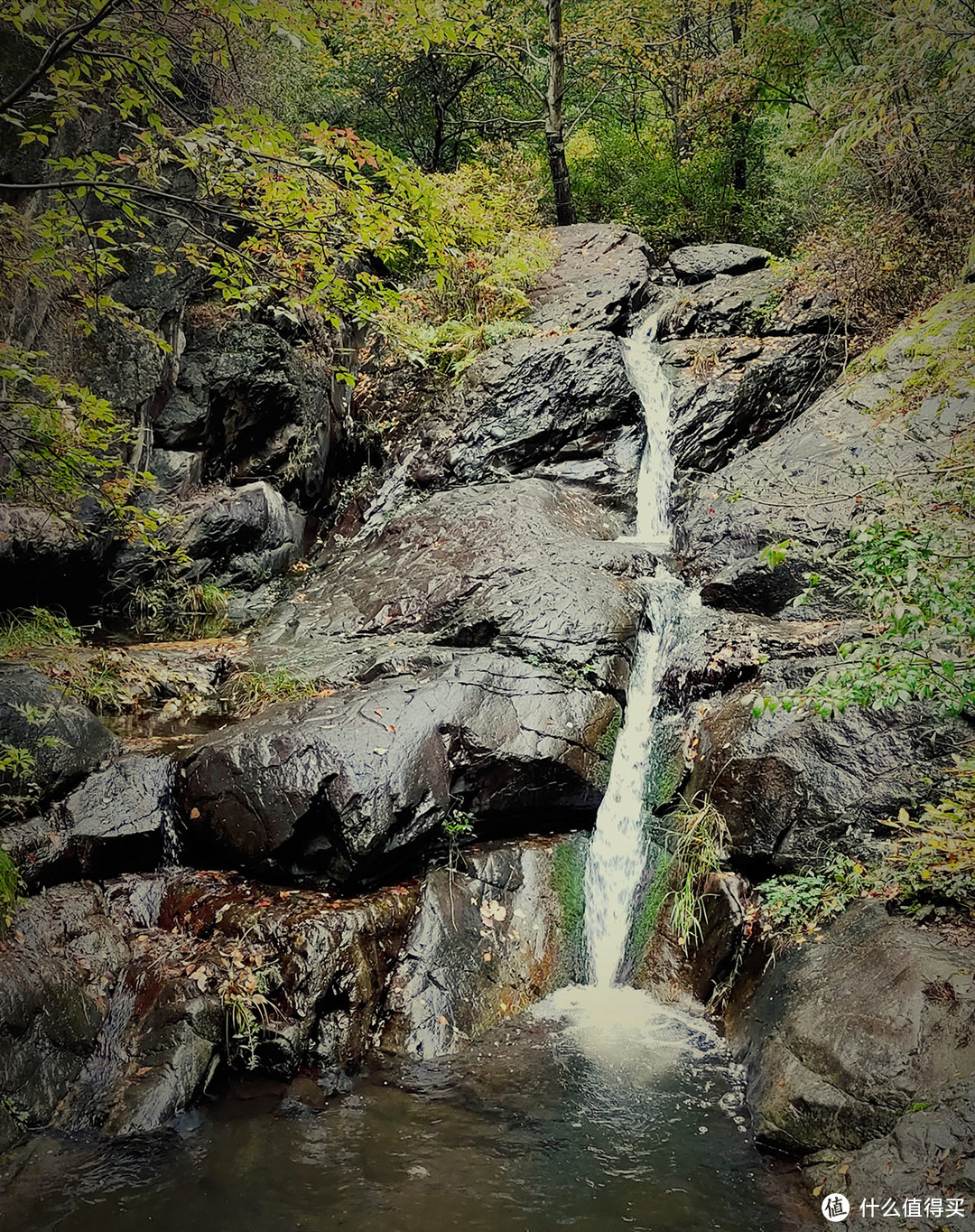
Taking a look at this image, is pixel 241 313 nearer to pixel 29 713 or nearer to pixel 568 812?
pixel 29 713

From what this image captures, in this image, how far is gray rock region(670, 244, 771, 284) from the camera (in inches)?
500

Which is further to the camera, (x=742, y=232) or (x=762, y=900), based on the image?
(x=742, y=232)

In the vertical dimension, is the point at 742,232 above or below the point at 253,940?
above

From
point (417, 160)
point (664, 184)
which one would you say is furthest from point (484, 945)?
point (664, 184)

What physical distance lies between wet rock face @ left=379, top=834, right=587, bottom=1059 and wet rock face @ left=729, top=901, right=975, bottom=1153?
162cm

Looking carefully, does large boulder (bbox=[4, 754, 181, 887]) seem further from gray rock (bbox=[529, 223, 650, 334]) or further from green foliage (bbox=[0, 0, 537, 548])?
gray rock (bbox=[529, 223, 650, 334])

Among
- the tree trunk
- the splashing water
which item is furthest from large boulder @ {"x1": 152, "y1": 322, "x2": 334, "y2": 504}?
the tree trunk

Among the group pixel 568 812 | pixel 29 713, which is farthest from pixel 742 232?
pixel 29 713

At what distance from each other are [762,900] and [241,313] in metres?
9.79

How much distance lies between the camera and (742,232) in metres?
15.4

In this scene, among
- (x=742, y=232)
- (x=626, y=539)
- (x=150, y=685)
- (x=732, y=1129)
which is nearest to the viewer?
Answer: (x=732, y=1129)

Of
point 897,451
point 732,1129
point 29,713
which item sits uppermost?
point 897,451

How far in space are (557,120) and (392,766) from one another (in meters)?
13.6

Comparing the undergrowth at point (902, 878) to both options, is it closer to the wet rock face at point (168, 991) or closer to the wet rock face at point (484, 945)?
the wet rock face at point (484, 945)
